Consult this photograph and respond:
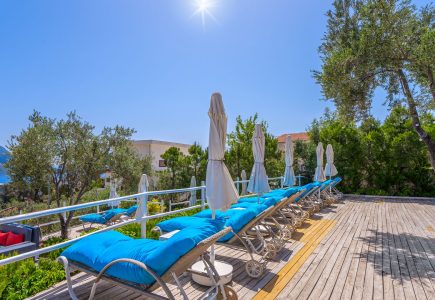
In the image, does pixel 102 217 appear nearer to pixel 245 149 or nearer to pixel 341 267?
pixel 341 267

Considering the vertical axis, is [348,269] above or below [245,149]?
below

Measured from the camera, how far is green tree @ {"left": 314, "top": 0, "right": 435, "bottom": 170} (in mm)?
6230

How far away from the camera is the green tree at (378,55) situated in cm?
623

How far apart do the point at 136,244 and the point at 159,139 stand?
2886 centimetres

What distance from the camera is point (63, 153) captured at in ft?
32.7

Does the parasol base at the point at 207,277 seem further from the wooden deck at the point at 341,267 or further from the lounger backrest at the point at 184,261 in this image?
the lounger backrest at the point at 184,261

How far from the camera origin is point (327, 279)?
3508 mm

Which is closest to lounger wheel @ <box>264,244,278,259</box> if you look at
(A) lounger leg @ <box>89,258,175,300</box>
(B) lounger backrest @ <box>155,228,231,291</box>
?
(B) lounger backrest @ <box>155,228,231,291</box>

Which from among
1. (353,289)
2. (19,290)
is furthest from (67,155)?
(353,289)

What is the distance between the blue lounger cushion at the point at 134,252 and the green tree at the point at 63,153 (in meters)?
7.92

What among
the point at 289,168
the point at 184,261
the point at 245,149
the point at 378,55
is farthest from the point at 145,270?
the point at 245,149

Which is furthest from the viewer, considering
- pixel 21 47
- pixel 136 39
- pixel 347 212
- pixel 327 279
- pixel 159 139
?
pixel 159 139

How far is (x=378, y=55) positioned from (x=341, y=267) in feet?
16.6

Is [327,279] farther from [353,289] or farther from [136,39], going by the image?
[136,39]
